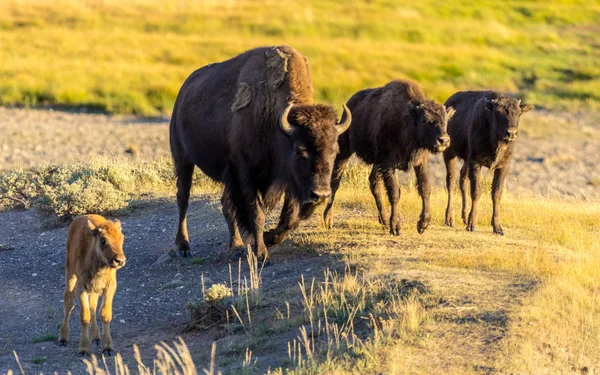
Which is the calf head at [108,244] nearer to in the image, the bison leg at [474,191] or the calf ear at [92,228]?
the calf ear at [92,228]

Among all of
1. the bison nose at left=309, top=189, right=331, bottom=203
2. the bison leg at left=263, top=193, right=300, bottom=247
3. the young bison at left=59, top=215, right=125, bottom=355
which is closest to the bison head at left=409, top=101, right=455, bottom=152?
the bison leg at left=263, top=193, right=300, bottom=247

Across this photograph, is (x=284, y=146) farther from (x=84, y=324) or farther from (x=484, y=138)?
(x=484, y=138)

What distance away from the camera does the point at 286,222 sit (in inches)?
428

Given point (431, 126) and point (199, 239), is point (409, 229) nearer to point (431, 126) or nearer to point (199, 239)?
point (431, 126)

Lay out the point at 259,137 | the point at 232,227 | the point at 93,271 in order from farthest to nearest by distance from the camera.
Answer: the point at 232,227
the point at 259,137
the point at 93,271

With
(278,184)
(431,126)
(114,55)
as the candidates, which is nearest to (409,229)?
(431,126)

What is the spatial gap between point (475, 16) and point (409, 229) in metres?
44.1

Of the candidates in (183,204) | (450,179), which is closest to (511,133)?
(450,179)

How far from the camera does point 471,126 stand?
43.4 feet

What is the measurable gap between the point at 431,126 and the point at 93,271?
4.62m

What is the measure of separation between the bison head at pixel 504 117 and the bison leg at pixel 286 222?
3222mm

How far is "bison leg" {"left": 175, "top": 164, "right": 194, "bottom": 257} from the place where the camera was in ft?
40.4

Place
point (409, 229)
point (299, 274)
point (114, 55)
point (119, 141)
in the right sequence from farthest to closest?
point (114, 55), point (119, 141), point (409, 229), point (299, 274)

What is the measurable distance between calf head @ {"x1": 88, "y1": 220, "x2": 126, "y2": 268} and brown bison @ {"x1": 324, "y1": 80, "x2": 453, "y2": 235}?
410cm
